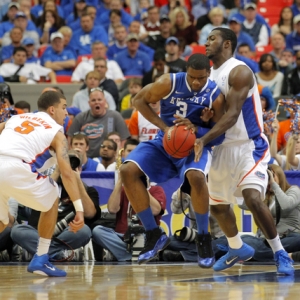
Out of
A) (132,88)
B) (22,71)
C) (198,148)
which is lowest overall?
(198,148)

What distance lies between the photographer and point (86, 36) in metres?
15.9

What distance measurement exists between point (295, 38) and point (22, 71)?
5.55 m

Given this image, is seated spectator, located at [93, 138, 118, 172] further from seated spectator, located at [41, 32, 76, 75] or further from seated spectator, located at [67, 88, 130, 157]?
seated spectator, located at [41, 32, 76, 75]

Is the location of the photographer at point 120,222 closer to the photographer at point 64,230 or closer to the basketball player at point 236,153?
the photographer at point 64,230

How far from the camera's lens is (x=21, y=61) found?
1422cm

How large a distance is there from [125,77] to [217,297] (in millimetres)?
9646

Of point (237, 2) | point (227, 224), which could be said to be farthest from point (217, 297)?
point (237, 2)

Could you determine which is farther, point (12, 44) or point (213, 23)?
point (213, 23)

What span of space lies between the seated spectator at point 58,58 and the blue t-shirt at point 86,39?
667mm

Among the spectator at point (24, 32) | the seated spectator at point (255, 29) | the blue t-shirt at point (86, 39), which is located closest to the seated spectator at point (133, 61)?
the blue t-shirt at point (86, 39)

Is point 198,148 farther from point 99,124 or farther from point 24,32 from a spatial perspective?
point 24,32

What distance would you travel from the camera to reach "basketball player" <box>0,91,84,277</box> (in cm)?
697

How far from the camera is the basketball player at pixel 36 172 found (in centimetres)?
697

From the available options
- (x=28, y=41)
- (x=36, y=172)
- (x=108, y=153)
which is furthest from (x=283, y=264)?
(x=28, y=41)
